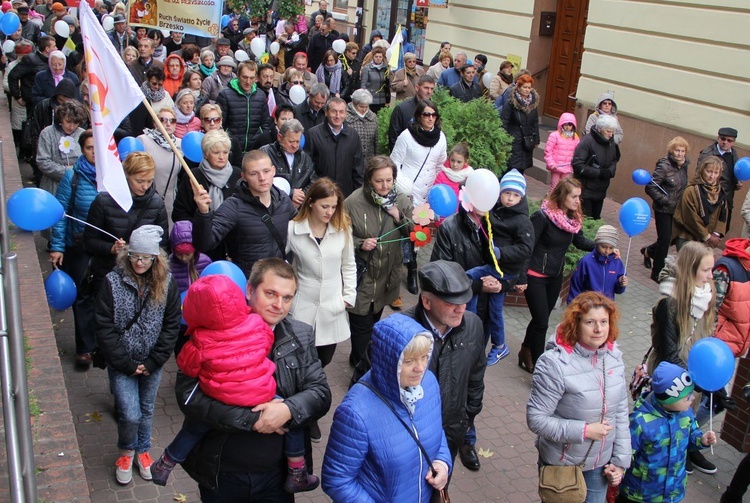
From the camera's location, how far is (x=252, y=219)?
20.0 feet

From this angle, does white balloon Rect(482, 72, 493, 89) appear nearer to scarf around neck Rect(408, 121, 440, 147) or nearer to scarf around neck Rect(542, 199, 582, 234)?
scarf around neck Rect(408, 121, 440, 147)

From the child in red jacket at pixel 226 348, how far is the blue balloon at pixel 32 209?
3.19 meters

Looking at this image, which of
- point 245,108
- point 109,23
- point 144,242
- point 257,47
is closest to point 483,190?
point 144,242

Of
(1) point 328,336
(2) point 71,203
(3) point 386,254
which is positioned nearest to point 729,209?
(3) point 386,254

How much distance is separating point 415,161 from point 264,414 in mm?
6024

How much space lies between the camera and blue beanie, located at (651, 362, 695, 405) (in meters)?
4.68

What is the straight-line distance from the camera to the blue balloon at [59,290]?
6621mm

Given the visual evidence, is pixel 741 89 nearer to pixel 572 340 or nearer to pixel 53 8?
pixel 572 340

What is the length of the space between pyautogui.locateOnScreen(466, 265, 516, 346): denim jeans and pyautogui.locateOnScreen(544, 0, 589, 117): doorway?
9.71 meters

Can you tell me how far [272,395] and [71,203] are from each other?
3.83 m

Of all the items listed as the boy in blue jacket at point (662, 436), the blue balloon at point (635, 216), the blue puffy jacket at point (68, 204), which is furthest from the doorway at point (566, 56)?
the boy in blue jacket at point (662, 436)

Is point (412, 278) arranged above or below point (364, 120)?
below

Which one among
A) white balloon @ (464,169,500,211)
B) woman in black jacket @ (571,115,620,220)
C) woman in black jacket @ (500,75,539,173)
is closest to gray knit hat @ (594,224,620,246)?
white balloon @ (464,169,500,211)

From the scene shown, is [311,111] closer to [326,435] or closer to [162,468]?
[326,435]
